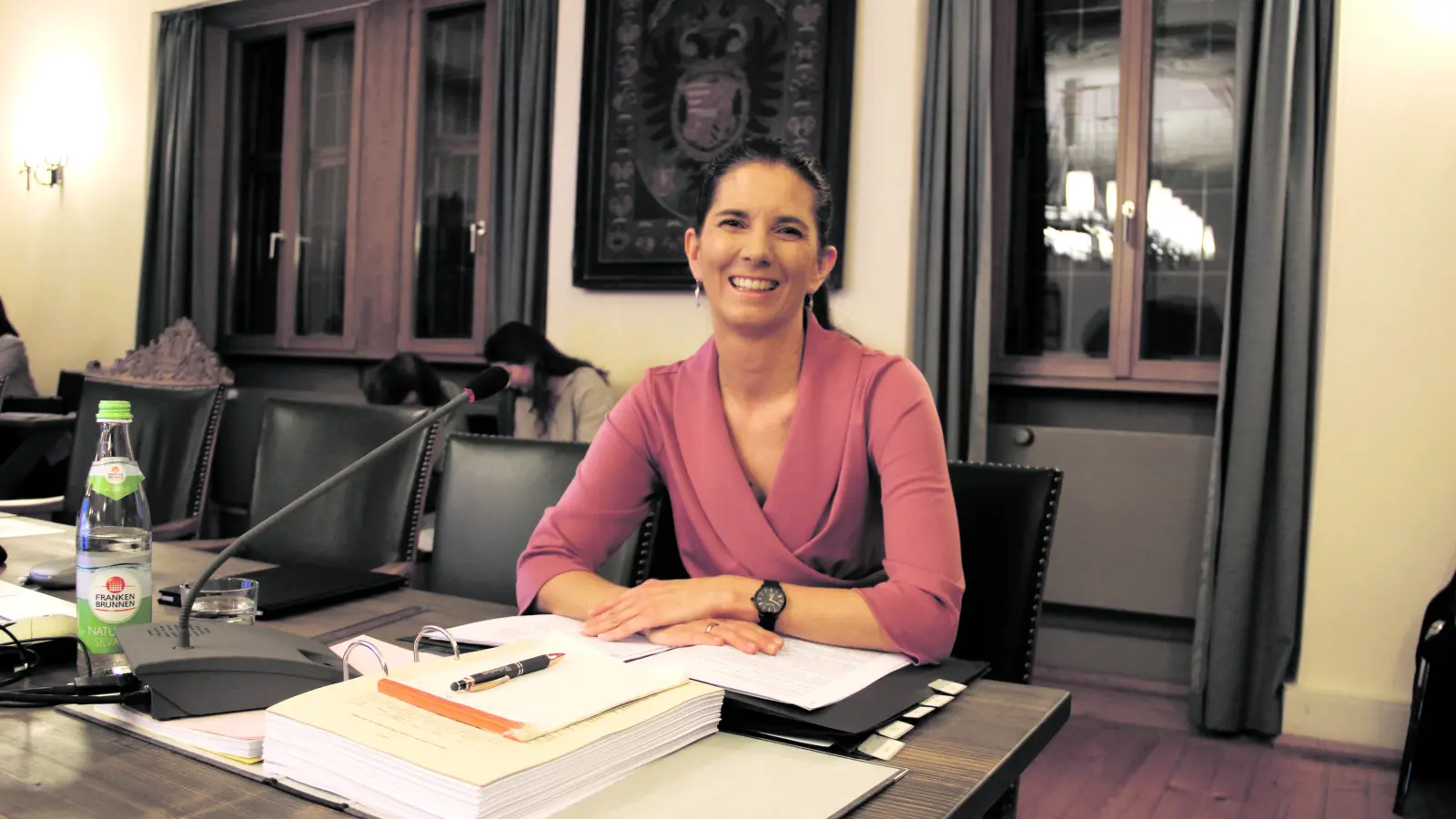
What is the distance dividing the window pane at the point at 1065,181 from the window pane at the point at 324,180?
3.26 m

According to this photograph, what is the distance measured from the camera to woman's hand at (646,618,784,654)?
45.2 inches

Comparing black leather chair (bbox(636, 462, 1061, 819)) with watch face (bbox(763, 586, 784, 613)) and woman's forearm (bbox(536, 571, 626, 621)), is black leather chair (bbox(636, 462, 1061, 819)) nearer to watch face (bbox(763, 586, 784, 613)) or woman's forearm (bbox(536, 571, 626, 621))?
watch face (bbox(763, 586, 784, 613))

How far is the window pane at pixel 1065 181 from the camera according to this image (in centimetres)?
355

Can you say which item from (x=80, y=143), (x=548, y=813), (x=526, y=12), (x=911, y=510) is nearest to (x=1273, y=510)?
(x=911, y=510)

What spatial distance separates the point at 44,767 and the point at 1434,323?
3.17 meters

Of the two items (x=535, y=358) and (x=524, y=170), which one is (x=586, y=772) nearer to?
(x=535, y=358)

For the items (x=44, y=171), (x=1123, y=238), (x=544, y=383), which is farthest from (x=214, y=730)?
(x=44, y=171)

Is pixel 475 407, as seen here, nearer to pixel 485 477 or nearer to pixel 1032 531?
pixel 485 477

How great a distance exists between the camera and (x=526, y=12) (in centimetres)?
430

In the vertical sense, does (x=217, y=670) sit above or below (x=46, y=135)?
below

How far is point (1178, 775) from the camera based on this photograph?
2.78m

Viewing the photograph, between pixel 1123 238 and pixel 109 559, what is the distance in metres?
3.12

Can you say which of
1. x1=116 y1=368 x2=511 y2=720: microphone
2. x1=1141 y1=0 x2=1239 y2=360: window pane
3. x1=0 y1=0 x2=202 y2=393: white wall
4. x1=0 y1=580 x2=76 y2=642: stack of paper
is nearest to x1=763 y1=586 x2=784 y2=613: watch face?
x1=116 y1=368 x2=511 y2=720: microphone

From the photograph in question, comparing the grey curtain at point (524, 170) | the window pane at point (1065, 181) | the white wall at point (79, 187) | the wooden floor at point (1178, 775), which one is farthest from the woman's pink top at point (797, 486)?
the white wall at point (79, 187)
